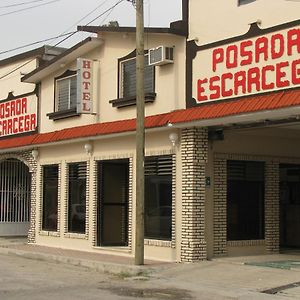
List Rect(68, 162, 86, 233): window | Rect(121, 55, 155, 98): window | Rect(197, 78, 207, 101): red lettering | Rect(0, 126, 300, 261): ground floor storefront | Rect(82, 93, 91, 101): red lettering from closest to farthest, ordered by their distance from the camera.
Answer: Rect(197, 78, 207, 101): red lettering < Rect(0, 126, 300, 261): ground floor storefront < Rect(121, 55, 155, 98): window < Rect(82, 93, 91, 101): red lettering < Rect(68, 162, 86, 233): window

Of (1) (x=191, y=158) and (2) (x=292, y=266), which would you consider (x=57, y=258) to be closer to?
(1) (x=191, y=158)

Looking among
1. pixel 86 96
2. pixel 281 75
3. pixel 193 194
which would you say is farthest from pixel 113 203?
pixel 281 75

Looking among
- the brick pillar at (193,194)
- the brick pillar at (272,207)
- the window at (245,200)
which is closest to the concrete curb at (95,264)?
the brick pillar at (193,194)

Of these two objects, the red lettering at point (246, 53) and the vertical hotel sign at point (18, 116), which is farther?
the vertical hotel sign at point (18, 116)

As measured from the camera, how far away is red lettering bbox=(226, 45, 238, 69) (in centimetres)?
1429

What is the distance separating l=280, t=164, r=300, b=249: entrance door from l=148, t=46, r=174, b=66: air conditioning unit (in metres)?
5.29

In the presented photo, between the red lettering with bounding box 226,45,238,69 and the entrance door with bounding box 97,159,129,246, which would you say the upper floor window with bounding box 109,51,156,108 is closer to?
the entrance door with bounding box 97,159,129,246

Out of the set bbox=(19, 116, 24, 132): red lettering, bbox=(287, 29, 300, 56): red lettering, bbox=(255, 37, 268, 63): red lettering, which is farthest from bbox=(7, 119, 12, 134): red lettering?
bbox=(287, 29, 300, 56): red lettering

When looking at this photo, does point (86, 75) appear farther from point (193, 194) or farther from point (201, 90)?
point (193, 194)

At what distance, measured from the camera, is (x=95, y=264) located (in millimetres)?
15672

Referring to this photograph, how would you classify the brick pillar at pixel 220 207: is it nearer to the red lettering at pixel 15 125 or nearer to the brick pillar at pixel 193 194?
the brick pillar at pixel 193 194

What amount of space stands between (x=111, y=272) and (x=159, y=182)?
283cm

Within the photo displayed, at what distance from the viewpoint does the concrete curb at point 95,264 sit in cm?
1432

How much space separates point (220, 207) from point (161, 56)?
4.04m
